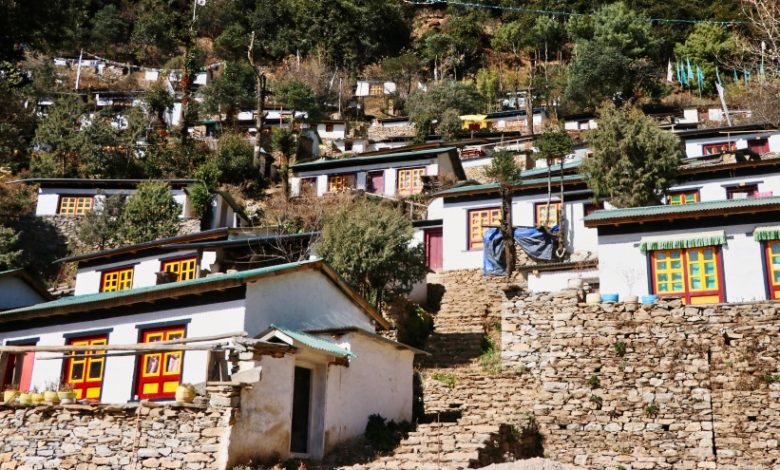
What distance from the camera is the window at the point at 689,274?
70.7 ft

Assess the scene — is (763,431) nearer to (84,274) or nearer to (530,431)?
(530,431)

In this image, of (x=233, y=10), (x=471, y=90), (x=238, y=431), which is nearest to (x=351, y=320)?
(x=238, y=431)

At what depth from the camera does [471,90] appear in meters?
67.8

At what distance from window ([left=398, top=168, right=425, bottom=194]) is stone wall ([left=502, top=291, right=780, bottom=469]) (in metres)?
21.9

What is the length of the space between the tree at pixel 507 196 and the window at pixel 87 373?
1703 centimetres

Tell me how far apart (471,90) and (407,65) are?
11331 mm

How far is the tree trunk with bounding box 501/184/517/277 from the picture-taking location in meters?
31.5

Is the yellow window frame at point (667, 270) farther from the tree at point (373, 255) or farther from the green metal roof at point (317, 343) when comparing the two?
the green metal roof at point (317, 343)

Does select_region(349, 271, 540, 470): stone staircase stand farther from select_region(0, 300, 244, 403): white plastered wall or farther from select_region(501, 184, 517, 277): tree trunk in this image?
select_region(0, 300, 244, 403): white plastered wall

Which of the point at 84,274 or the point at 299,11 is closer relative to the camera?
the point at 84,274

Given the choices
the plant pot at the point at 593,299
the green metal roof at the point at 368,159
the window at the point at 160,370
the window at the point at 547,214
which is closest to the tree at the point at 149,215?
the green metal roof at the point at 368,159

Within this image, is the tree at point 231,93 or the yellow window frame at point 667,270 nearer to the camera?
the yellow window frame at point 667,270

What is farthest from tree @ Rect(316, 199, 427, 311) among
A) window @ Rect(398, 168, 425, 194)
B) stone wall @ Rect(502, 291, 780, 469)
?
window @ Rect(398, 168, 425, 194)

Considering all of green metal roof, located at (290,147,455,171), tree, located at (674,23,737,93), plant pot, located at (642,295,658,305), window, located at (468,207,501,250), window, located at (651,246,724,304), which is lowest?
plant pot, located at (642,295,658,305)
